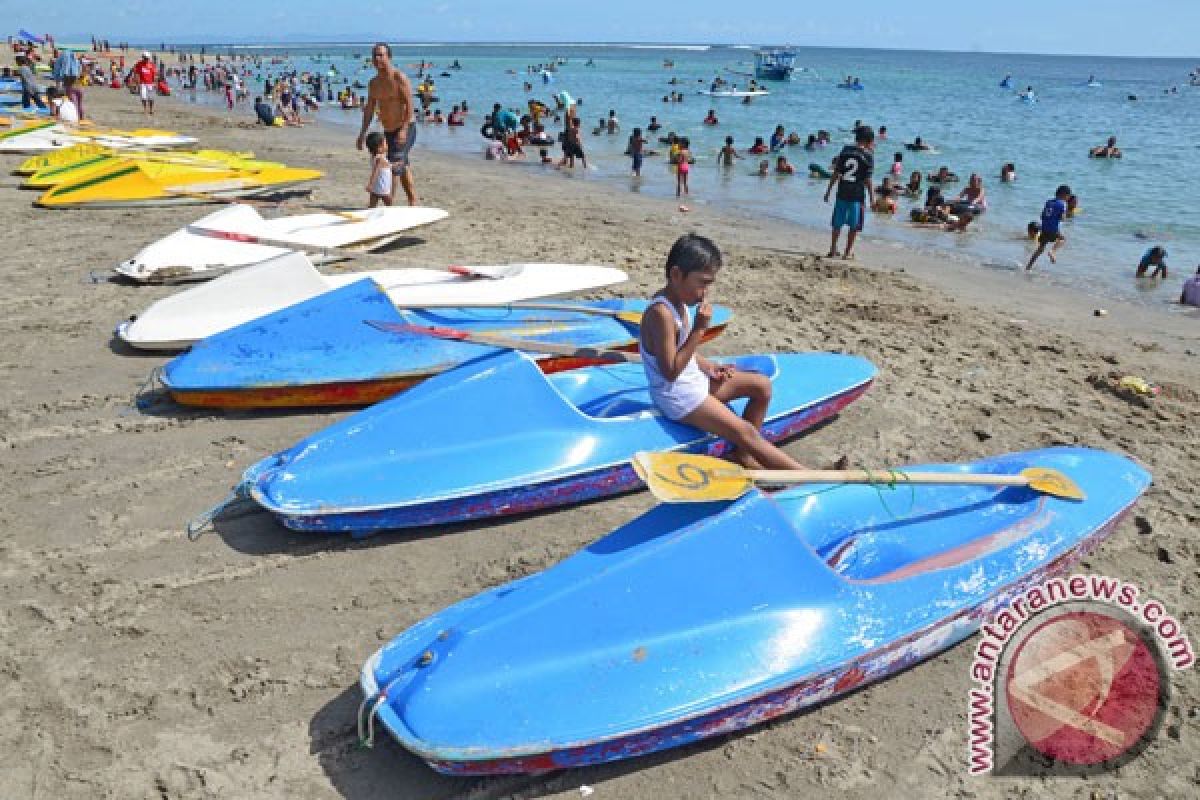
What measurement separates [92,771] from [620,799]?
6.12 feet

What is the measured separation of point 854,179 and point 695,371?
6.93 meters

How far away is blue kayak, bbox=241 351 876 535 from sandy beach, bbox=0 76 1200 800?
0.23 m

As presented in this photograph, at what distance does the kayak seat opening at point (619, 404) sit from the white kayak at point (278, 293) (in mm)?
1773

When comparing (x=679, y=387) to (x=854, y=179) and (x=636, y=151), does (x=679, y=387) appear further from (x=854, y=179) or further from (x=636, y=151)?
(x=636, y=151)

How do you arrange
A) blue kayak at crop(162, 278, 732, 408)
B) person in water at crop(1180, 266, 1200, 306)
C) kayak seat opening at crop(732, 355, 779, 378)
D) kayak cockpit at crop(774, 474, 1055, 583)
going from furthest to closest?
person in water at crop(1180, 266, 1200, 306) < kayak seat opening at crop(732, 355, 779, 378) < blue kayak at crop(162, 278, 732, 408) < kayak cockpit at crop(774, 474, 1055, 583)

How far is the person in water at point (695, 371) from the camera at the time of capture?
12.9 ft

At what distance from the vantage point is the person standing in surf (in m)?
9.98

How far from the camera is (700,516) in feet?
10.9

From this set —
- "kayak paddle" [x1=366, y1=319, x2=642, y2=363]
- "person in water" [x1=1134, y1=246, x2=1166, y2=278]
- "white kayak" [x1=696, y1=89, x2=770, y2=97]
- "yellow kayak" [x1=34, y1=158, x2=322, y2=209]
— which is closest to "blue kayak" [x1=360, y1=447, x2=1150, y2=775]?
"kayak paddle" [x1=366, y1=319, x2=642, y2=363]

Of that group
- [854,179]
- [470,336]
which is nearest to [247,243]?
[470,336]

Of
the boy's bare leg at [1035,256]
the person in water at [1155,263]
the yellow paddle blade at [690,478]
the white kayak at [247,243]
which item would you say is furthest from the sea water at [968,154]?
the yellow paddle blade at [690,478]

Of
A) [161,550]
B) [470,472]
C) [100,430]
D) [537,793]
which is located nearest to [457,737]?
[537,793]

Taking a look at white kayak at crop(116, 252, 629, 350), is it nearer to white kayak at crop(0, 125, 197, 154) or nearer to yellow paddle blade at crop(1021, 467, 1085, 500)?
yellow paddle blade at crop(1021, 467, 1085, 500)

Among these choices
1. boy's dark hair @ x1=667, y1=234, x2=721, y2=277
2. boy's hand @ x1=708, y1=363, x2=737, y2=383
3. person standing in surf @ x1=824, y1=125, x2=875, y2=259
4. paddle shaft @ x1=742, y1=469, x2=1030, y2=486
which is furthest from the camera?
person standing in surf @ x1=824, y1=125, x2=875, y2=259
